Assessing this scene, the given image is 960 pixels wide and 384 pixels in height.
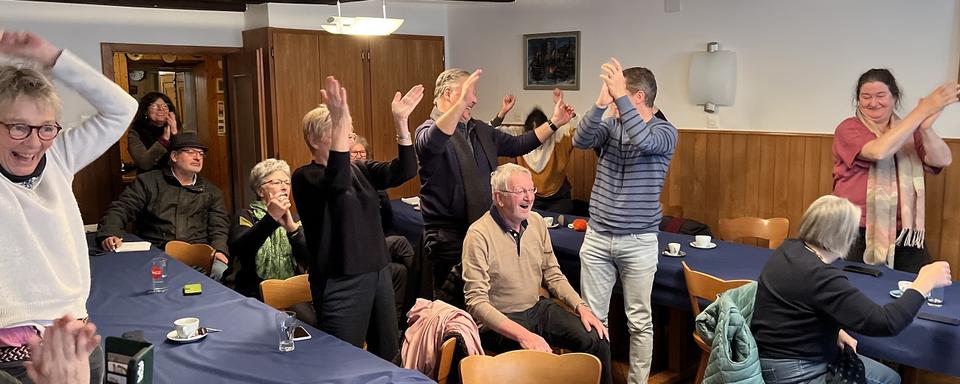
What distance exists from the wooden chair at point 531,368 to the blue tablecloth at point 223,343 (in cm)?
15

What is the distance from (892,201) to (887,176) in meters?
0.12

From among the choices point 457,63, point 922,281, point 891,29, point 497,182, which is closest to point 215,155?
point 457,63

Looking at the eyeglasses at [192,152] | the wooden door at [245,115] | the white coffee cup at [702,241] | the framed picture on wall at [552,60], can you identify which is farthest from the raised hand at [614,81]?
the wooden door at [245,115]

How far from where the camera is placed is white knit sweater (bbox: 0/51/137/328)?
1642 millimetres

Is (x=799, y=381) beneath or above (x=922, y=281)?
beneath

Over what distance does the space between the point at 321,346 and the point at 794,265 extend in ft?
5.08

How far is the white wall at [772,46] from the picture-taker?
14.0ft

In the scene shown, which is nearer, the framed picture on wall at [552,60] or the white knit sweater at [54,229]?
the white knit sweater at [54,229]

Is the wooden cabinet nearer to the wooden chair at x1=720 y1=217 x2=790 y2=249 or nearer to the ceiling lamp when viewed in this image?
the ceiling lamp

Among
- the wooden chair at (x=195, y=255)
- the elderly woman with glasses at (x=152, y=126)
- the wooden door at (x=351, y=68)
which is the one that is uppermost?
the wooden door at (x=351, y=68)

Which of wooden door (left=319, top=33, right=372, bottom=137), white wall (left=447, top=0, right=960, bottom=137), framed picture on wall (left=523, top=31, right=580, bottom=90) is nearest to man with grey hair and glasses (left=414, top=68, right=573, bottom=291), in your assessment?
white wall (left=447, top=0, right=960, bottom=137)

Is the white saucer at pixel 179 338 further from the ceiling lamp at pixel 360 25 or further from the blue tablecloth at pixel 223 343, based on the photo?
the ceiling lamp at pixel 360 25

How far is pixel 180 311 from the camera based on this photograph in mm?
2826

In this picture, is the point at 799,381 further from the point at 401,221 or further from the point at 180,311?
the point at 401,221
